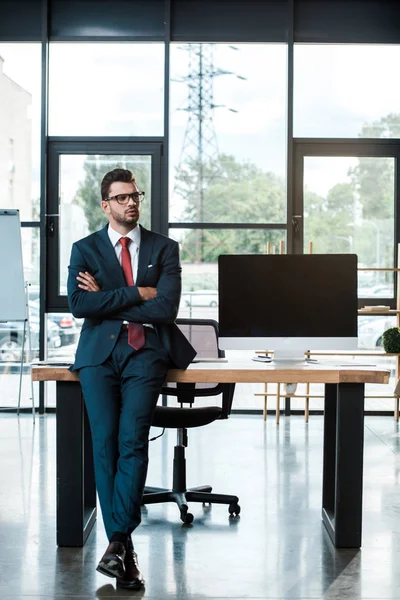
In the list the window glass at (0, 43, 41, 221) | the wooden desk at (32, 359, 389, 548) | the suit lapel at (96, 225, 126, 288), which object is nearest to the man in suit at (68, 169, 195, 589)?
the suit lapel at (96, 225, 126, 288)

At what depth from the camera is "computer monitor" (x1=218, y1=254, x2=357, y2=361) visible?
3.80 m

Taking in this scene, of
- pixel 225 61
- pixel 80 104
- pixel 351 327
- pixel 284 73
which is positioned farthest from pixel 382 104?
pixel 351 327

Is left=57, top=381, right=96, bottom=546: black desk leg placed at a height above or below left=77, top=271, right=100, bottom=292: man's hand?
below

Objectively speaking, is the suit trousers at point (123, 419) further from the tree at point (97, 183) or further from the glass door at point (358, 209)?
the glass door at point (358, 209)

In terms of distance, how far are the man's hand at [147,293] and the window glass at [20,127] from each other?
12.1 feet

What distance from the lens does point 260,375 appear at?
3.52 metres

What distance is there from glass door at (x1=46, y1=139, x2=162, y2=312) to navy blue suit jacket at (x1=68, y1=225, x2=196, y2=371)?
11.0ft

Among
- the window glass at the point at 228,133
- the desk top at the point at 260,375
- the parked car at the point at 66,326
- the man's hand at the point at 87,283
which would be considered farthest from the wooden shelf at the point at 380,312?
the man's hand at the point at 87,283

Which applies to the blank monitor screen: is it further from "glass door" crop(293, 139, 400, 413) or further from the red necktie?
"glass door" crop(293, 139, 400, 413)

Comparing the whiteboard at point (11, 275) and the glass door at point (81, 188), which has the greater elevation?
the glass door at point (81, 188)

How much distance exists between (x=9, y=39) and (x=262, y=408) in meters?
3.78

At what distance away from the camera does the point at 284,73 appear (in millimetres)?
6961

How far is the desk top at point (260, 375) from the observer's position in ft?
11.4

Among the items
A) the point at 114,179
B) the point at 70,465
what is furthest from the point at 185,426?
the point at 114,179
